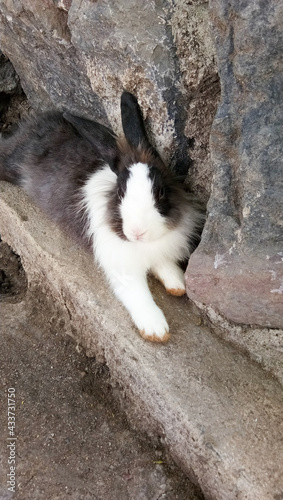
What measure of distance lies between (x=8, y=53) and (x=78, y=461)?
2364 millimetres

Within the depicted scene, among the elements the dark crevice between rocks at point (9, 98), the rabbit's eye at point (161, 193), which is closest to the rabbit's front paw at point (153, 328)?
the rabbit's eye at point (161, 193)

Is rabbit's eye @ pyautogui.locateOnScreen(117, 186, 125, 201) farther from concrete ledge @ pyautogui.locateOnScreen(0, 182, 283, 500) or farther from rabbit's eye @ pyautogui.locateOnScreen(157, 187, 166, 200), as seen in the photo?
concrete ledge @ pyautogui.locateOnScreen(0, 182, 283, 500)

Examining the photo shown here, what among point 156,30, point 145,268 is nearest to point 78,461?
point 145,268

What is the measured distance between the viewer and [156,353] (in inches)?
96.0

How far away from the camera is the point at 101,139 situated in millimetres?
2682

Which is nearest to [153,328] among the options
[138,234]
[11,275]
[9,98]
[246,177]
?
[138,234]

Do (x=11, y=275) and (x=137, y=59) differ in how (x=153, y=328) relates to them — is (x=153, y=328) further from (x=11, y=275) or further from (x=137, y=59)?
(x=11, y=275)

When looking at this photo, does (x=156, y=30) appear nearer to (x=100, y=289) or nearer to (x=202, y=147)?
(x=202, y=147)

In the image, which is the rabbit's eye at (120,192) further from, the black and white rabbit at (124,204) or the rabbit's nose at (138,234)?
the rabbit's nose at (138,234)

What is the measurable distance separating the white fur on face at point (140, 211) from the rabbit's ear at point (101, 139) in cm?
18

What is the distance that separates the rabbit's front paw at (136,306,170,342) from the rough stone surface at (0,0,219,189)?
71 cm

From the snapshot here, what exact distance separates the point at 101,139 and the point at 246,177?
879mm

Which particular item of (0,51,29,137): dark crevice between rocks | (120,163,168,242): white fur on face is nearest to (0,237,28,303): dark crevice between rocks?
(0,51,29,137): dark crevice between rocks

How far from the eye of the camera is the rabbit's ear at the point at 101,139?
264 centimetres
